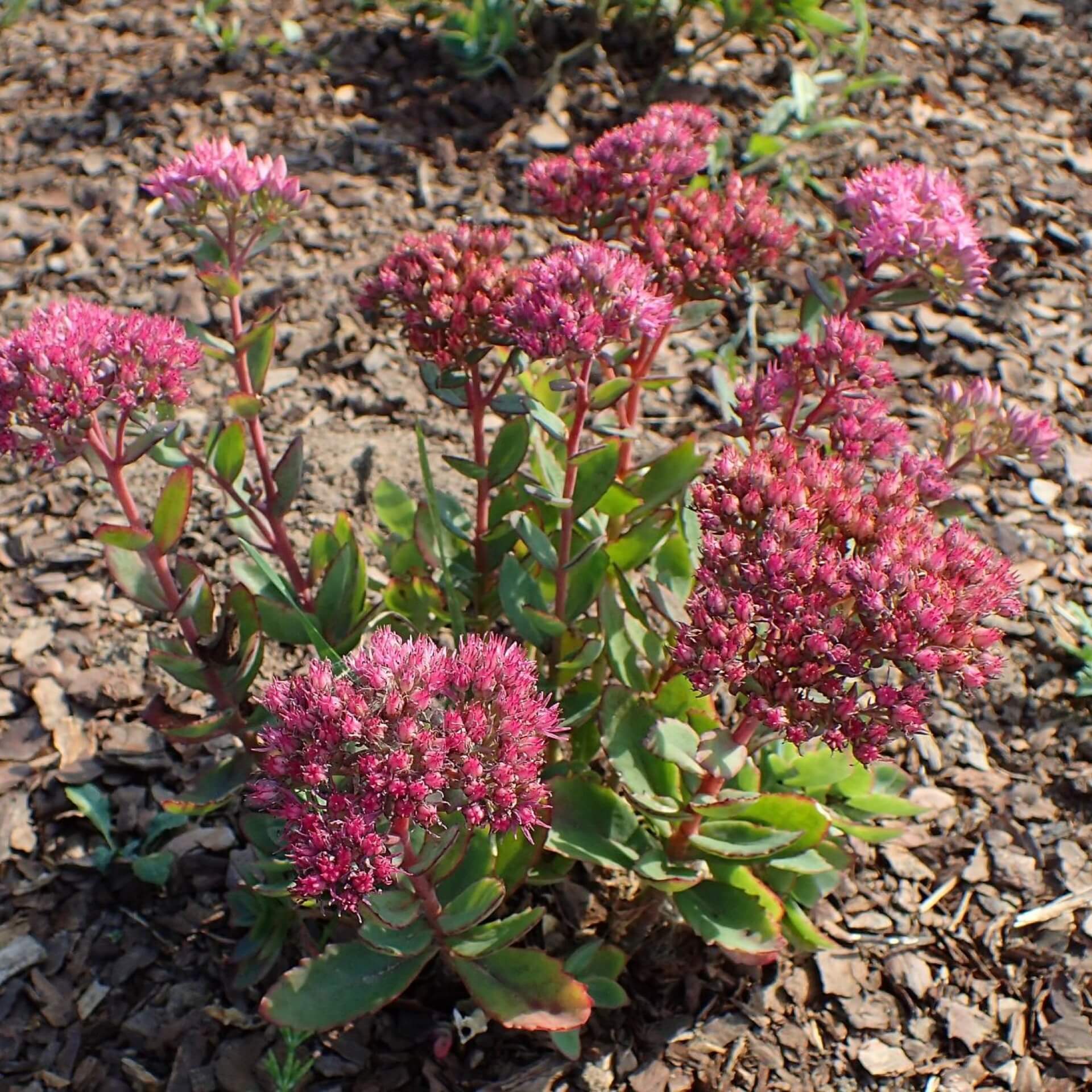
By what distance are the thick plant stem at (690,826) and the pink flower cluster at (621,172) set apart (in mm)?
1328

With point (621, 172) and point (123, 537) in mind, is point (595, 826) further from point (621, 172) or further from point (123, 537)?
point (621, 172)

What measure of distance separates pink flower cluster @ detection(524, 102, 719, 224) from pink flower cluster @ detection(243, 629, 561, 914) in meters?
1.24

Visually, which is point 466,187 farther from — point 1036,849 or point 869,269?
point 1036,849

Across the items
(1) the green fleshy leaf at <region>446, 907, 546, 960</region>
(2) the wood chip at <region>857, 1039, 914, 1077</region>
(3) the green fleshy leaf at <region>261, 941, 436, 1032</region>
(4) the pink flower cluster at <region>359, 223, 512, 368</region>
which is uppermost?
(4) the pink flower cluster at <region>359, 223, 512, 368</region>

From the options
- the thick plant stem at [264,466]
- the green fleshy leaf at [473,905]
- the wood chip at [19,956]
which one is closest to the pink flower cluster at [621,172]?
the thick plant stem at [264,466]

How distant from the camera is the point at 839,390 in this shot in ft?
7.86

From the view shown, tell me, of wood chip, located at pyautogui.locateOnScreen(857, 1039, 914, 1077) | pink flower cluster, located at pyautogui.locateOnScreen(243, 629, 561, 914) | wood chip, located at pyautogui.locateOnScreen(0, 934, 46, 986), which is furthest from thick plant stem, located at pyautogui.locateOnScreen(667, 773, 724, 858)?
wood chip, located at pyautogui.locateOnScreen(0, 934, 46, 986)

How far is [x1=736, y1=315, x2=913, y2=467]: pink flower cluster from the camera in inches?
92.7

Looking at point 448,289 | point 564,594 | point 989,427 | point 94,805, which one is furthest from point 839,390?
point 94,805

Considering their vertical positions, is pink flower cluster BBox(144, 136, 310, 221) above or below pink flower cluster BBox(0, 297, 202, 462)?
above

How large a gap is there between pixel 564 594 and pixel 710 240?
0.86m

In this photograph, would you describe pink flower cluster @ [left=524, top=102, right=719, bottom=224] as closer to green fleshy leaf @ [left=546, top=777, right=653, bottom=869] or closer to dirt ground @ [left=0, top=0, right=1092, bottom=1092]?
dirt ground @ [left=0, top=0, right=1092, bottom=1092]

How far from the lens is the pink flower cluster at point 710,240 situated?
8.43 feet

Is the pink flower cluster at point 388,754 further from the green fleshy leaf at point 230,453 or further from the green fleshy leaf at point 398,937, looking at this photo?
the green fleshy leaf at point 230,453
